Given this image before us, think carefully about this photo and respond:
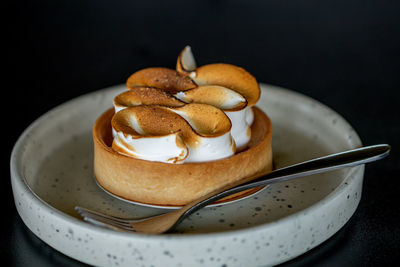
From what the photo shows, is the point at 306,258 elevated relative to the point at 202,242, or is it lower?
lower

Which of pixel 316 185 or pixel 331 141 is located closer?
pixel 316 185

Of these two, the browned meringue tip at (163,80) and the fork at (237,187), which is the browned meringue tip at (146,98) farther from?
the fork at (237,187)

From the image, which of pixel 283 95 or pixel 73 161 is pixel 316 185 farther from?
pixel 73 161

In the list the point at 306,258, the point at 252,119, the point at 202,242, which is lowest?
the point at 306,258

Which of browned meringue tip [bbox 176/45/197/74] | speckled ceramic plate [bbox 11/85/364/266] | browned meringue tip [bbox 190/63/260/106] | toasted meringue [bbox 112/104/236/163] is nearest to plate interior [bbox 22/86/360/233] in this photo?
speckled ceramic plate [bbox 11/85/364/266]

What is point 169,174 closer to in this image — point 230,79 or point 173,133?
point 173,133

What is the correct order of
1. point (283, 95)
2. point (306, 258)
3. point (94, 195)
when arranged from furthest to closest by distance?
point (283, 95)
point (94, 195)
point (306, 258)

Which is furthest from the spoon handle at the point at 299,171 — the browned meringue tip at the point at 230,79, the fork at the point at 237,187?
the browned meringue tip at the point at 230,79

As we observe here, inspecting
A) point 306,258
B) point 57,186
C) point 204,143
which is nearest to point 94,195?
point 57,186
